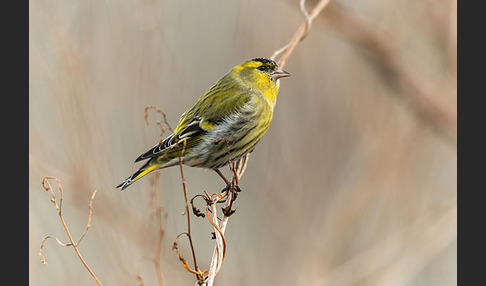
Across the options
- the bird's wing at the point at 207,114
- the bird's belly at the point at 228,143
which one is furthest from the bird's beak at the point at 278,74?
the bird's belly at the point at 228,143

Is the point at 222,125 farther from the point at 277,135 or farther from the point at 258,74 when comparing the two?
the point at 277,135

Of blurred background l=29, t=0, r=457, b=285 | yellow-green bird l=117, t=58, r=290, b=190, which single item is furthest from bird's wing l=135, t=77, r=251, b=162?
blurred background l=29, t=0, r=457, b=285

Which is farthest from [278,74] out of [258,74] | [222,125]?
[222,125]

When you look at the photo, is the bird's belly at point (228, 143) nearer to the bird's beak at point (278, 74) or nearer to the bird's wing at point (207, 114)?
the bird's wing at point (207, 114)

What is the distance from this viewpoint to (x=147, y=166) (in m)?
3.20

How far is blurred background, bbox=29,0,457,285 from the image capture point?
3.44m

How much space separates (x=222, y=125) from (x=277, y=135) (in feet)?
2.19

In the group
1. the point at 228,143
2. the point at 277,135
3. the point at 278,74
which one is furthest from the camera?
the point at 277,135

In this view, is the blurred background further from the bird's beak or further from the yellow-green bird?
the bird's beak

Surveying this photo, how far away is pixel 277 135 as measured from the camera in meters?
3.92

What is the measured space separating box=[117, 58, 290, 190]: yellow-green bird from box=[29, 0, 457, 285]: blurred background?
0.94 feet

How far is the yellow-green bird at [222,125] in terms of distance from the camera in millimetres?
3311

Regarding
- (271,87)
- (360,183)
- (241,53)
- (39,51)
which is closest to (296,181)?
(360,183)

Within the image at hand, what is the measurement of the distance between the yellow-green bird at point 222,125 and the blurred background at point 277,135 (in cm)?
29
